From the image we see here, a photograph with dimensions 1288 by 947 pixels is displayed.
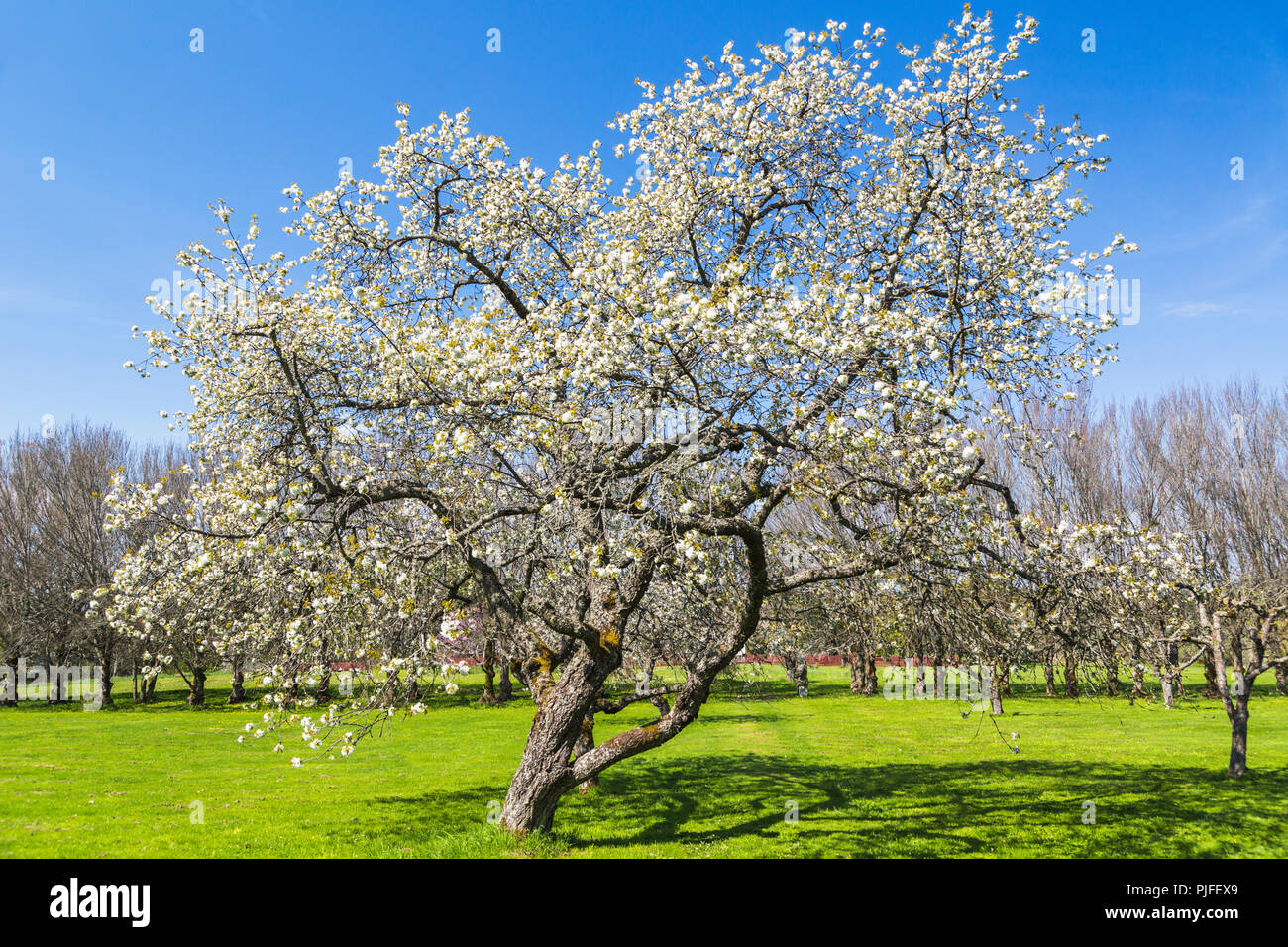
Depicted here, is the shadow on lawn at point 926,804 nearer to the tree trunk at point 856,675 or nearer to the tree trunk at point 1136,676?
the tree trunk at point 1136,676

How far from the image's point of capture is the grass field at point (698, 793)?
12172 millimetres

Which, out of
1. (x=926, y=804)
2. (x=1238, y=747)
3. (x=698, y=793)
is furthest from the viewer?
(x=1238, y=747)

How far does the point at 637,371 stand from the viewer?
8875 mm

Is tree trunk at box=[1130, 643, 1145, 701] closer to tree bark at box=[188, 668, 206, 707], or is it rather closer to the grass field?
the grass field

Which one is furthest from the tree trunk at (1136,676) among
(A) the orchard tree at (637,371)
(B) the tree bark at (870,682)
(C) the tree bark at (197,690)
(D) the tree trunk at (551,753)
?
(C) the tree bark at (197,690)

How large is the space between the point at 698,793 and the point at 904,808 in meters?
4.16

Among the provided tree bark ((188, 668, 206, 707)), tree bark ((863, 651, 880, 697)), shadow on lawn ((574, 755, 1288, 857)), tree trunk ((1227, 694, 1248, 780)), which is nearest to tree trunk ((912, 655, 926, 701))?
tree bark ((863, 651, 880, 697))

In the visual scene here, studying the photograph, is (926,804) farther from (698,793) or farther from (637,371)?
(637,371)

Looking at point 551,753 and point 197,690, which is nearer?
point 551,753

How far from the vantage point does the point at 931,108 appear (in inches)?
492

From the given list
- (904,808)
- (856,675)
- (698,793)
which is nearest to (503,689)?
(856,675)

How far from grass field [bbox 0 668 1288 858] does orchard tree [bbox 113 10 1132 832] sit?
301 centimetres

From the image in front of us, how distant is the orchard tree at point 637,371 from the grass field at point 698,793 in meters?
3.01

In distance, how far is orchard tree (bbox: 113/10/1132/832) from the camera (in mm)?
8820
